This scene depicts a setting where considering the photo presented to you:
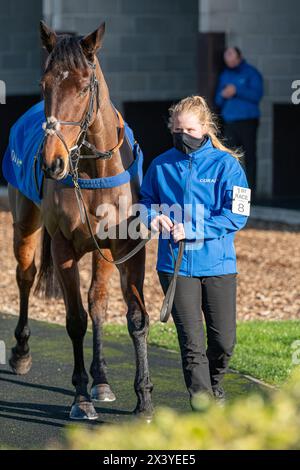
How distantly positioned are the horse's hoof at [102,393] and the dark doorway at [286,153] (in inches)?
376

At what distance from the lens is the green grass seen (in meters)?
7.30

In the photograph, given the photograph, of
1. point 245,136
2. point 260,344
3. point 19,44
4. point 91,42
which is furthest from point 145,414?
point 19,44

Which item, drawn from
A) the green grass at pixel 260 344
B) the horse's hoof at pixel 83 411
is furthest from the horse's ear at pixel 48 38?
the green grass at pixel 260 344

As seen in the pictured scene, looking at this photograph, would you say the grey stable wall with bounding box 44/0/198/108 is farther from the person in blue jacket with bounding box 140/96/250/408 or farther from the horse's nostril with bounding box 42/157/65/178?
the horse's nostril with bounding box 42/157/65/178

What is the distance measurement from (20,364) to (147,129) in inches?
396

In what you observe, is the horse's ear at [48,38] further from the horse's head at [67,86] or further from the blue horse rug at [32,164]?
the blue horse rug at [32,164]

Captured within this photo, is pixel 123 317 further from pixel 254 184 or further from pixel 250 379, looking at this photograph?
pixel 254 184

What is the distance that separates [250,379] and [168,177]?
1795 millimetres

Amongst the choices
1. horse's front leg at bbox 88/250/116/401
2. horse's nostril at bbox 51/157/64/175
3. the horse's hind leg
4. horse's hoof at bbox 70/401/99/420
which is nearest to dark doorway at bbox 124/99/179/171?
the horse's hind leg

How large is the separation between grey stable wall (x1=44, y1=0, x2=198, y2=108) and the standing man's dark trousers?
208cm

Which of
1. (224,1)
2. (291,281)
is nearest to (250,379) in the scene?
(291,281)

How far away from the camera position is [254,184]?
631 inches

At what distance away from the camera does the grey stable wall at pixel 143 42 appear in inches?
659
